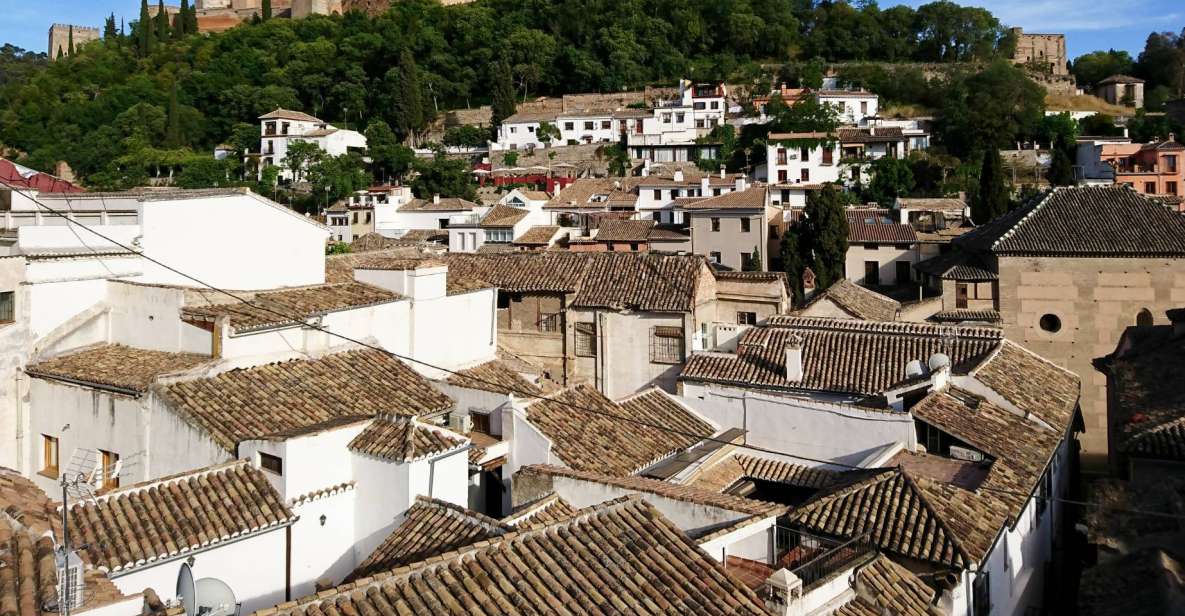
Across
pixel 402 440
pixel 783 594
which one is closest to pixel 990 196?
pixel 402 440

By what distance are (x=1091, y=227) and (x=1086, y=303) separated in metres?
1.88

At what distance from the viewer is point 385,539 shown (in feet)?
30.0

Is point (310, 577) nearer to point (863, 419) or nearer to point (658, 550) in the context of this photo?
point (658, 550)

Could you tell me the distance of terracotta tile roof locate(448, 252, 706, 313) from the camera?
19.8m

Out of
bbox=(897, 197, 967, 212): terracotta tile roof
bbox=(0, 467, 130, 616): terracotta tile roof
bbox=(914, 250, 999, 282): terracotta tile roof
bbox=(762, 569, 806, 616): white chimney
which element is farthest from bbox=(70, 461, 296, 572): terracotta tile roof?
bbox=(897, 197, 967, 212): terracotta tile roof

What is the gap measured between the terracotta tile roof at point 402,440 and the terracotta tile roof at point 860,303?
13.0 meters

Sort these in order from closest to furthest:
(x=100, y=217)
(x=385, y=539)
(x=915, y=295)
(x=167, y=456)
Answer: (x=385, y=539)
(x=167, y=456)
(x=100, y=217)
(x=915, y=295)

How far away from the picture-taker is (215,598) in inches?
279

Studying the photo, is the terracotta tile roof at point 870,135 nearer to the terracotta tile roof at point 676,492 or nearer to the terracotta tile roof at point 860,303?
the terracotta tile roof at point 860,303

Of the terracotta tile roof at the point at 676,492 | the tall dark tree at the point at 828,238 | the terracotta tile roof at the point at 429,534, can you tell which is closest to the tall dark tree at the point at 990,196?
the tall dark tree at the point at 828,238

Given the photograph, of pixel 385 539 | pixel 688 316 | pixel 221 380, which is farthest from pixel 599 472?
pixel 688 316

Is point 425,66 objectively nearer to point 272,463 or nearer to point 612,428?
point 612,428

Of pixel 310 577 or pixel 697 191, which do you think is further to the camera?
pixel 697 191

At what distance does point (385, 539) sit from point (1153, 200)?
21012 mm
